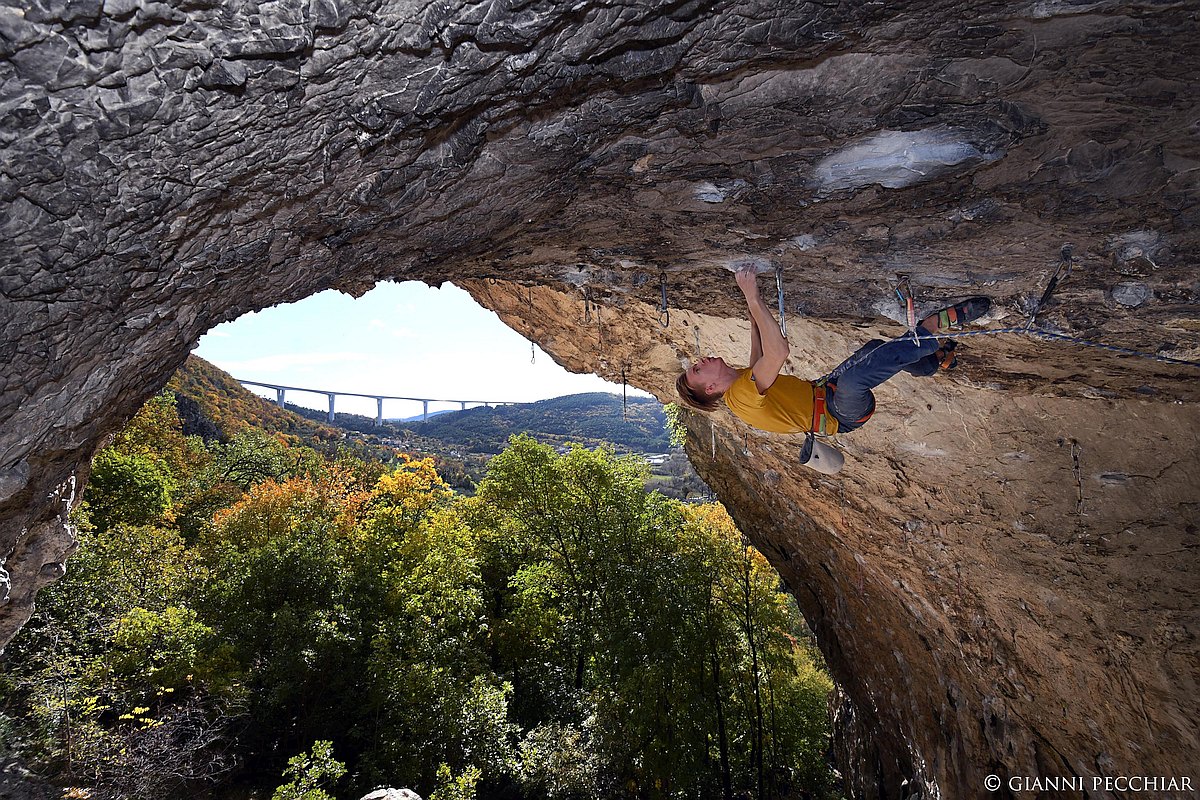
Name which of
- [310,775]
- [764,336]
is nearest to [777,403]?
[764,336]

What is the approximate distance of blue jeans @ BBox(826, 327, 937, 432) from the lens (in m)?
3.50

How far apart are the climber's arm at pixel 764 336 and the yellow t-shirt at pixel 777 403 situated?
24 centimetres

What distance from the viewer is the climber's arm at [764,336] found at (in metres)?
3.17

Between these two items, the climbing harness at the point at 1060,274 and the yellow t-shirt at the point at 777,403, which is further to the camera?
the yellow t-shirt at the point at 777,403

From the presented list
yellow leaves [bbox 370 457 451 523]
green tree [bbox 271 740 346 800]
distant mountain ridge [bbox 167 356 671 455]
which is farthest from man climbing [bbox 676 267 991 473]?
distant mountain ridge [bbox 167 356 671 455]

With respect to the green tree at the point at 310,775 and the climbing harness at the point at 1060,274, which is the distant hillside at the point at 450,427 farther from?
the climbing harness at the point at 1060,274

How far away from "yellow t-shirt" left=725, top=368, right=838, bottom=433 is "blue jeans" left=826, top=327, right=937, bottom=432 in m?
0.13

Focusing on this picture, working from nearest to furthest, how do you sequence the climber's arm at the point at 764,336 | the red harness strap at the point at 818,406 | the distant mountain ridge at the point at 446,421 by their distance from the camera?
the climber's arm at the point at 764,336 < the red harness strap at the point at 818,406 < the distant mountain ridge at the point at 446,421

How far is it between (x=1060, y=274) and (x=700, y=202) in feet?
6.53

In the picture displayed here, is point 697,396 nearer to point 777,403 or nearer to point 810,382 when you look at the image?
point 777,403

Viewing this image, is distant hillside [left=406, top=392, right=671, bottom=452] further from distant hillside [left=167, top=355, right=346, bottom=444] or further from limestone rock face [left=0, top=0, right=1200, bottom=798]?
limestone rock face [left=0, top=0, right=1200, bottom=798]

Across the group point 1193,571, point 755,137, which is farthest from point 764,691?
point 755,137

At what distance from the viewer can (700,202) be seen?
3057 mm

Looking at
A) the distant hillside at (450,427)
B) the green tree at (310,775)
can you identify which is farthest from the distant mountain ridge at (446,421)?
the green tree at (310,775)
